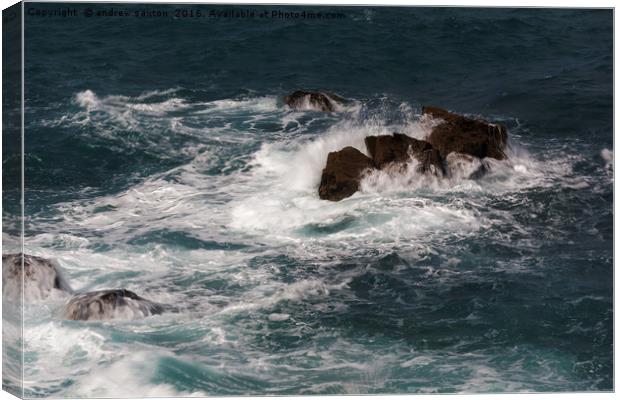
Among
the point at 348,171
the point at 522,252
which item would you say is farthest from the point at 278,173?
the point at 522,252

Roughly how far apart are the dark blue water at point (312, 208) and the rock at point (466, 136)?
38 centimetres

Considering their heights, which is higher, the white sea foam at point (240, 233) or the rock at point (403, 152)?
the rock at point (403, 152)

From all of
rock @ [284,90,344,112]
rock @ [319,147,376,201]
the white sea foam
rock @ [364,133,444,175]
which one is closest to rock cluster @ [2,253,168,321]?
the white sea foam

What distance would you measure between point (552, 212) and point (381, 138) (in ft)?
19.7

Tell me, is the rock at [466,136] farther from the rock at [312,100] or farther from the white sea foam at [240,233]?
the rock at [312,100]

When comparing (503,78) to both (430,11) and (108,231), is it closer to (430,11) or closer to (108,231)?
(430,11)

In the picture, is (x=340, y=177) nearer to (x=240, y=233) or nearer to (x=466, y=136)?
(x=466, y=136)

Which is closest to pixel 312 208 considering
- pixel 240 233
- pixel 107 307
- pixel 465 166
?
pixel 240 233

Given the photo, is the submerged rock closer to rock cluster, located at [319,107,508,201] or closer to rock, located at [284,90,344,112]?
rock cluster, located at [319,107,508,201]

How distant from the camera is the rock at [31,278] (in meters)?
32.9

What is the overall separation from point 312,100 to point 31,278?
10010 mm

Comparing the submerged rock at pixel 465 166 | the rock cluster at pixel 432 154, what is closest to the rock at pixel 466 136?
the rock cluster at pixel 432 154

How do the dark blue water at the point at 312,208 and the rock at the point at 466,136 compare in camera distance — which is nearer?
the dark blue water at the point at 312,208

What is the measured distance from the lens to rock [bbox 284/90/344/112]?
40.0m
